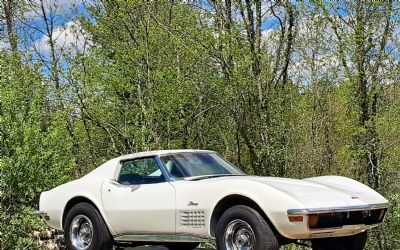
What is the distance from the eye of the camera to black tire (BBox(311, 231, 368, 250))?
636 centimetres

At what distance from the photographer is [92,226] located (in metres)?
7.10

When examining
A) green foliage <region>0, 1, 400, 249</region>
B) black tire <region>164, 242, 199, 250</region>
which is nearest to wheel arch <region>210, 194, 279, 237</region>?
black tire <region>164, 242, 199, 250</region>

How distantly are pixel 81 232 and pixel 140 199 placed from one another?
1.21 metres

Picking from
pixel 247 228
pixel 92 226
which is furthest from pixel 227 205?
pixel 92 226

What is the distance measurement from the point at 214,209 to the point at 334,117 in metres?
12.4

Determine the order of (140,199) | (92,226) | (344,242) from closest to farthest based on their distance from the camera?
(344,242), (140,199), (92,226)

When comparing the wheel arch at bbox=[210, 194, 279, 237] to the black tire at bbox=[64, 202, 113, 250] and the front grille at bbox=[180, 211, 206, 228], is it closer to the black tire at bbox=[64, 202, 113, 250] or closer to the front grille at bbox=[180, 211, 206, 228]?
the front grille at bbox=[180, 211, 206, 228]

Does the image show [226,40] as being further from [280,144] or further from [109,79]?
[109,79]

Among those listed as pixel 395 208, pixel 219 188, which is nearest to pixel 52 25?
pixel 395 208

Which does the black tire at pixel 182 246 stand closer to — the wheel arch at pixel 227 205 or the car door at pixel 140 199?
the car door at pixel 140 199

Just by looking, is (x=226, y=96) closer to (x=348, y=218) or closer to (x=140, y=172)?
(x=140, y=172)

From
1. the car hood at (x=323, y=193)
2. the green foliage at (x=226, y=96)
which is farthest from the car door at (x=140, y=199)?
the green foliage at (x=226, y=96)

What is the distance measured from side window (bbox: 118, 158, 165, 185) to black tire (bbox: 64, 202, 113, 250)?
0.55 metres

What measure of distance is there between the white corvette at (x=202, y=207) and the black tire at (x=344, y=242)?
12 mm
